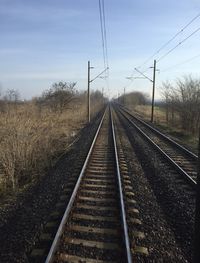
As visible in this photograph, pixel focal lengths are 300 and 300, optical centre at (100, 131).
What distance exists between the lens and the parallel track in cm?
507

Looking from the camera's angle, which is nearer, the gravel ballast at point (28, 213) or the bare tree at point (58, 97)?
the gravel ballast at point (28, 213)

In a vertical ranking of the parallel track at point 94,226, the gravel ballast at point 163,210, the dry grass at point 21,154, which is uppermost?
the dry grass at point 21,154

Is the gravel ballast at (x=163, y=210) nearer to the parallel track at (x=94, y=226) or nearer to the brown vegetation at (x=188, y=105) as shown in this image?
the parallel track at (x=94, y=226)

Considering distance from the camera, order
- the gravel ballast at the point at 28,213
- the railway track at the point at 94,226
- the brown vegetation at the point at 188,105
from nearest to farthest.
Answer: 1. the railway track at the point at 94,226
2. the gravel ballast at the point at 28,213
3. the brown vegetation at the point at 188,105

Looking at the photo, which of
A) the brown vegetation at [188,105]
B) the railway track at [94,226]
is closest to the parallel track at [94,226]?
the railway track at [94,226]

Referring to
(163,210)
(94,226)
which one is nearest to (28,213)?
(94,226)

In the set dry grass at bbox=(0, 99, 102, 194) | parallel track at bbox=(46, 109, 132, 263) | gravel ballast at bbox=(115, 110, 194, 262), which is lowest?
gravel ballast at bbox=(115, 110, 194, 262)

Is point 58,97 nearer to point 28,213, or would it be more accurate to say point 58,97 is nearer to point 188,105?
point 188,105

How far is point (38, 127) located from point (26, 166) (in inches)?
152

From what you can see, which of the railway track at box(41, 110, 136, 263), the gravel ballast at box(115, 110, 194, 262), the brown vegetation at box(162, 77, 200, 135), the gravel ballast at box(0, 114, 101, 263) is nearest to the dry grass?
the gravel ballast at box(0, 114, 101, 263)

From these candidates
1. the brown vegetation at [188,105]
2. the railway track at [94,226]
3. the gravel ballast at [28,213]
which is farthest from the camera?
the brown vegetation at [188,105]

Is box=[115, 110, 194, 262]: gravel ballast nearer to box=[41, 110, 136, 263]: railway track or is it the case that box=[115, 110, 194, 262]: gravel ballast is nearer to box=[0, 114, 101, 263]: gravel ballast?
box=[41, 110, 136, 263]: railway track

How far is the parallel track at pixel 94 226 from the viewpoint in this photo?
5072 millimetres

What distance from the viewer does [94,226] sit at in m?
6.21
